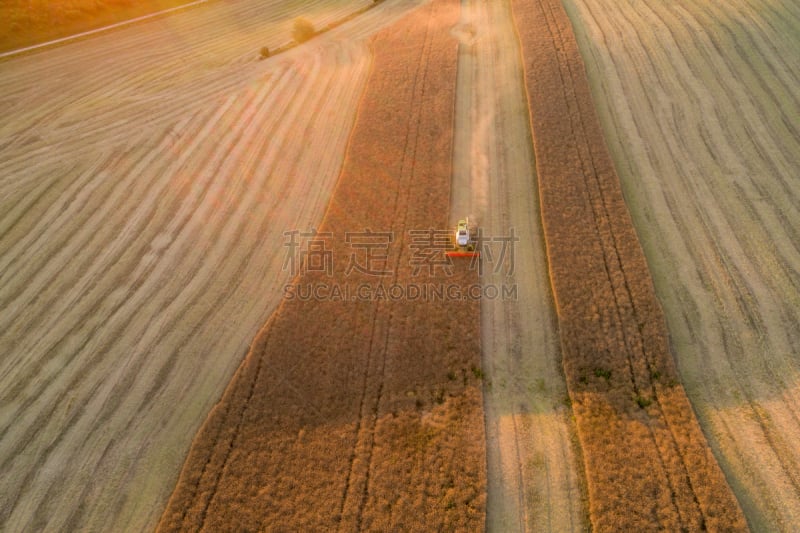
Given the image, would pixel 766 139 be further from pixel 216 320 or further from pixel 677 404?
pixel 216 320

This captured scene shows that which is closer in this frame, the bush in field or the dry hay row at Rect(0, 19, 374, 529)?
the dry hay row at Rect(0, 19, 374, 529)

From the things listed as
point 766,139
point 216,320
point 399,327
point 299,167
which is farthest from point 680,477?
point 299,167

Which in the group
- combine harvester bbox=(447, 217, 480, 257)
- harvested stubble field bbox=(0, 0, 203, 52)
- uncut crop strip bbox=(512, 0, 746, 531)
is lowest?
uncut crop strip bbox=(512, 0, 746, 531)

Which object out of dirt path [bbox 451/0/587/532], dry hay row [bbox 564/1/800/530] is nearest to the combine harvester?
dirt path [bbox 451/0/587/532]

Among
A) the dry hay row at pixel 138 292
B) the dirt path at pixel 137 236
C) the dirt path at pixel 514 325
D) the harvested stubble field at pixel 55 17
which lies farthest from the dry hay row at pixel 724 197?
the harvested stubble field at pixel 55 17

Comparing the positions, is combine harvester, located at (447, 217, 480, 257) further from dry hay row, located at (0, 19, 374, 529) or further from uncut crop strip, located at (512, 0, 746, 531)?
dry hay row, located at (0, 19, 374, 529)

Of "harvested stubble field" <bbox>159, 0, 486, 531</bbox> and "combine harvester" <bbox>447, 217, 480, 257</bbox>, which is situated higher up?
"combine harvester" <bbox>447, 217, 480, 257</bbox>

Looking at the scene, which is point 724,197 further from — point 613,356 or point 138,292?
point 138,292

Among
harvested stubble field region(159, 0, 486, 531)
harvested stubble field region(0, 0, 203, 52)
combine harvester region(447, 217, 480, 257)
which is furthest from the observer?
harvested stubble field region(0, 0, 203, 52)
